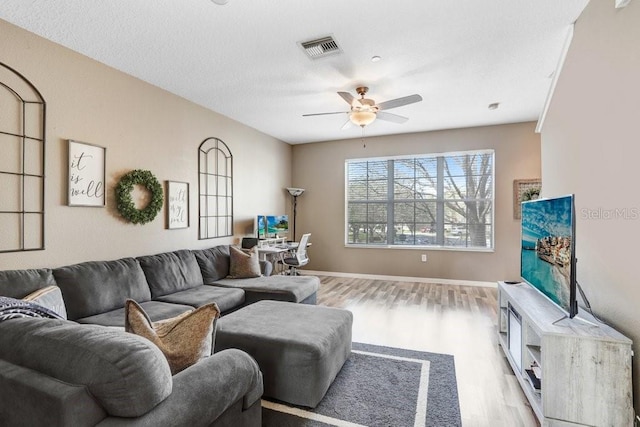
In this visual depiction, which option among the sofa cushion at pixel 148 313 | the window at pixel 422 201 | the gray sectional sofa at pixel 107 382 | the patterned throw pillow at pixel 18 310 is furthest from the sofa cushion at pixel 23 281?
the window at pixel 422 201

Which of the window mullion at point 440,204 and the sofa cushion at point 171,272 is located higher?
the window mullion at point 440,204

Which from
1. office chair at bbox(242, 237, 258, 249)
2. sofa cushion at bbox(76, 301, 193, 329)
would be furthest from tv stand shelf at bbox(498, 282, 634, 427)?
office chair at bbox(242, 237, 258, 249)

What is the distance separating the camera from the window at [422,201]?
559 centimetres

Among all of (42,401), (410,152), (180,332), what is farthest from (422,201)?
(42,401)

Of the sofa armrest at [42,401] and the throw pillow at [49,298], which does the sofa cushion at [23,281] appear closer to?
the throw pillow at [49,298]

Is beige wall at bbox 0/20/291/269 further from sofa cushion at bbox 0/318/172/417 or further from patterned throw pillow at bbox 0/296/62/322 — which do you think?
sofa cushion at bbox 0/318/172/417

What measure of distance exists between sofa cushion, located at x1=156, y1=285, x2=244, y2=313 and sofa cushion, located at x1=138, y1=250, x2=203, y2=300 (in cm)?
9

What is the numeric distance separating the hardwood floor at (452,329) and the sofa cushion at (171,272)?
1819mm

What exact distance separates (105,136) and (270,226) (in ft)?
9.53

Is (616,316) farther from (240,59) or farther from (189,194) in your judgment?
(189,194)

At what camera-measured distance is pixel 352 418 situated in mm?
1946

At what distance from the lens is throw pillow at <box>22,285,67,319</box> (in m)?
2.08

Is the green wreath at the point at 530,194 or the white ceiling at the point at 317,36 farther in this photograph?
the green wreath at the point at 530,194

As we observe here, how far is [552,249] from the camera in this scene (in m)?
2.19
